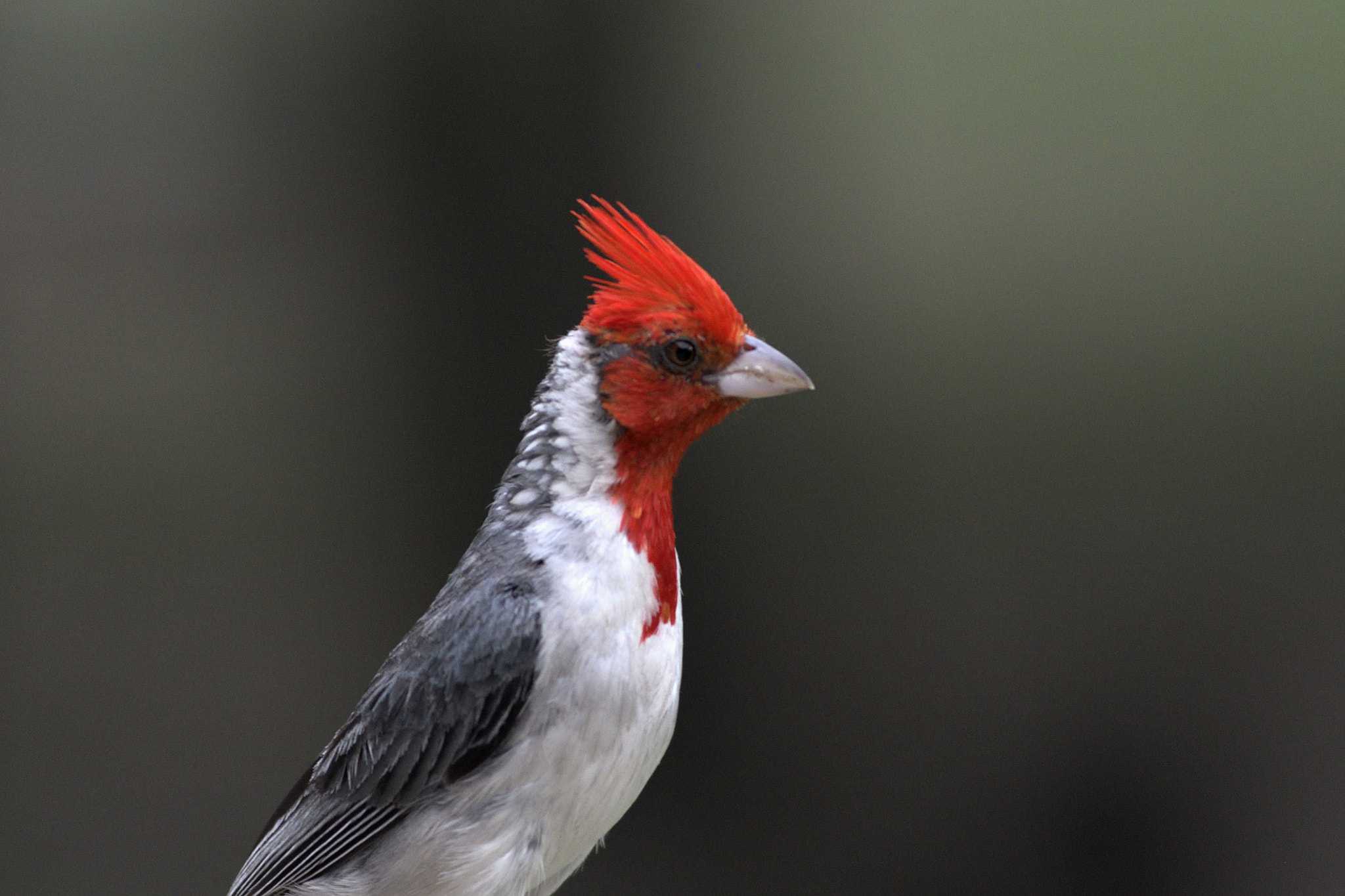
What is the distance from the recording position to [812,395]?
9.50ft

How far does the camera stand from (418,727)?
1629mm

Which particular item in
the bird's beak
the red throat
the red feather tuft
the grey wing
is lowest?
the grey wing

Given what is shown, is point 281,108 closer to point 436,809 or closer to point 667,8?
point 667,8

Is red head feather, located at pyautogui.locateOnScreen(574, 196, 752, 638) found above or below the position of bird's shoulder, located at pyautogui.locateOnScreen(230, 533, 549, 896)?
above

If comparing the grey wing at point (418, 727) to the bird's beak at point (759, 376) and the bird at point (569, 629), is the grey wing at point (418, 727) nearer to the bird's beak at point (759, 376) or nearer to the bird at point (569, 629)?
the bird at point (569, 629)

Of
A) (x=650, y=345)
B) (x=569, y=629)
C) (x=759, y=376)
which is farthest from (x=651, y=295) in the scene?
(x=569, y=629)

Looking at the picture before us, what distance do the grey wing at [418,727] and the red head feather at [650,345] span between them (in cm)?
19

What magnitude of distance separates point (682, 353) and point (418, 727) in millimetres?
618

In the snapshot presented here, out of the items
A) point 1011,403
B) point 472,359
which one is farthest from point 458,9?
point 1011,403

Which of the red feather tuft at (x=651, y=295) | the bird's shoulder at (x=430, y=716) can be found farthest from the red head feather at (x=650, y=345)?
the bird's shoulder at (x=430, y=716)

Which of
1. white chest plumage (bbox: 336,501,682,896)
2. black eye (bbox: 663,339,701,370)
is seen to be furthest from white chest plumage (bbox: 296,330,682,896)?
black eye (bbox: 663,339,701,370)

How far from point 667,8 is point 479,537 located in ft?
4.96

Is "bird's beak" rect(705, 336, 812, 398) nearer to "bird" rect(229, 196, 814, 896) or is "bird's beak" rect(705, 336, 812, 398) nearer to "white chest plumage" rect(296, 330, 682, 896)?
"bird" rect(229, 196, 814, 896)

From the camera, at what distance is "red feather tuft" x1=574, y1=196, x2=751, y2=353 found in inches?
61.2
